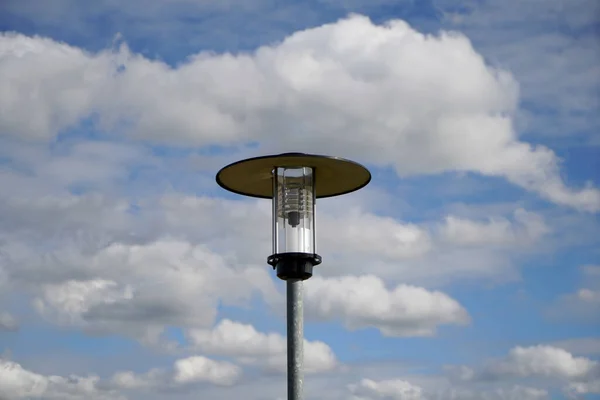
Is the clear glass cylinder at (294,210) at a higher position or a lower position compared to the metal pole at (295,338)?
higher

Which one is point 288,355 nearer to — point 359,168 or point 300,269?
point 300,269

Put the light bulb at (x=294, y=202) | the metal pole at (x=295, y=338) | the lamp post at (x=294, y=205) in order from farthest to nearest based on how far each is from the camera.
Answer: the light bulb at (x=294, y=202) < the lamp post at (x=294, y=205) < the metal pole at (x=295, y=338)

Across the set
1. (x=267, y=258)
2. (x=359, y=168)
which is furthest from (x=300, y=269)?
(x=359, y=168)

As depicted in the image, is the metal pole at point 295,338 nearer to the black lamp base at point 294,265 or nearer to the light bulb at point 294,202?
the black lamp base at point 294,265

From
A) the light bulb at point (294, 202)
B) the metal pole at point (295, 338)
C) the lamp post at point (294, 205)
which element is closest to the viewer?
the metal pole at point (295, 338)

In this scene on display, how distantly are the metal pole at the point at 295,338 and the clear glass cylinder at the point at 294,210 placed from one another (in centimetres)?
56

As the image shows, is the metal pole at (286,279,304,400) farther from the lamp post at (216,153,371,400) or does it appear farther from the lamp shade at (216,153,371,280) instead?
the lamp shade at (216,153,371,280)

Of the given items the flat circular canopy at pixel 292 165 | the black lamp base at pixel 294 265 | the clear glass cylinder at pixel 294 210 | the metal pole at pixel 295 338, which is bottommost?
the metal pole at pixel 295 338

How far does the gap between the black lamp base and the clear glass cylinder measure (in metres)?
0.10

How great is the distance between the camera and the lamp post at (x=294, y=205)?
731 inches

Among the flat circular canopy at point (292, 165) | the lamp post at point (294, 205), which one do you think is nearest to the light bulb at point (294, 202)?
the lamp post at point (294, 205)

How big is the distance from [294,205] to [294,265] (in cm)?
94

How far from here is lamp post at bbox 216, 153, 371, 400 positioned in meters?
18.6

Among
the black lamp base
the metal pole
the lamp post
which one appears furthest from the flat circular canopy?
the metal pole
